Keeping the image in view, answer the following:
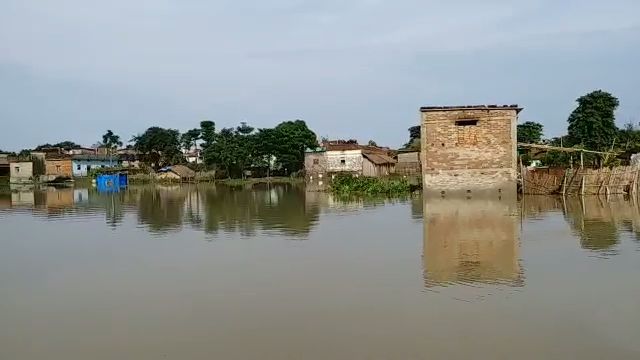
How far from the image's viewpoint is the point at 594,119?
4272 centimetres

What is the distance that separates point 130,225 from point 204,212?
173 inches

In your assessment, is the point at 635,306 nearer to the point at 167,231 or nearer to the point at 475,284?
the point at 475,284

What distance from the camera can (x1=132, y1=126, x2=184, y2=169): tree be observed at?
68.2 metres

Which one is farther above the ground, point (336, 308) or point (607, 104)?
point (607, 104)

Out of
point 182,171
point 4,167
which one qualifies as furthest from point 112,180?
point 4,167

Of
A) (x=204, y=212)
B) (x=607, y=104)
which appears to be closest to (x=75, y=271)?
(x=204, y=212)

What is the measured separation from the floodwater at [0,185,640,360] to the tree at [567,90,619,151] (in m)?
28.2

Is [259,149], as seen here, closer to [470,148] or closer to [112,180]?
[112,180]

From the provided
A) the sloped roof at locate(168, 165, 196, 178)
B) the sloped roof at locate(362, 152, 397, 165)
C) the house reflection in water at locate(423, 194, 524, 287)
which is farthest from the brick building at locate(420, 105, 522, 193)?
the sloped roof at locate(168, 165, 196, 178)

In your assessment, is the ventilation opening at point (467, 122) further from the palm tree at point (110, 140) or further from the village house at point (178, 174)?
the palm tree at point (110, 140)

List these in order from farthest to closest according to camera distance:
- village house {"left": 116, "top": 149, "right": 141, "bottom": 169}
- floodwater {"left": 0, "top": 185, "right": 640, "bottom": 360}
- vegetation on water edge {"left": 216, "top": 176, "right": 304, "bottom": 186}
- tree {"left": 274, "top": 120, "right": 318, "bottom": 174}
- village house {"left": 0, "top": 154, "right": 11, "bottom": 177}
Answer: village house {"left": 116, "top": 149, "right": 141, "bottom": 169}, village house {"left": 0, "top": 154, "right": 11, "bottom": 177}, tree {"left": 274, "top": 120, "right": 318, "bottom": 174}, vegetation on water edge {"left": 216, "top": 176, "right": 304, "bottom": 186}, floodwater {"left": 0, "top": 185, "right": 640, "bottom": 360}

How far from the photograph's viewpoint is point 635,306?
23.6 ft

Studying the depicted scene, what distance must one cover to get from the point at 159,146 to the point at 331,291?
6308 cm

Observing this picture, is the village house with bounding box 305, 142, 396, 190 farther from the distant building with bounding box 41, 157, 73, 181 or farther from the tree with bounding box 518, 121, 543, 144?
the distant building with bounding box 41, 157, 73, 181
